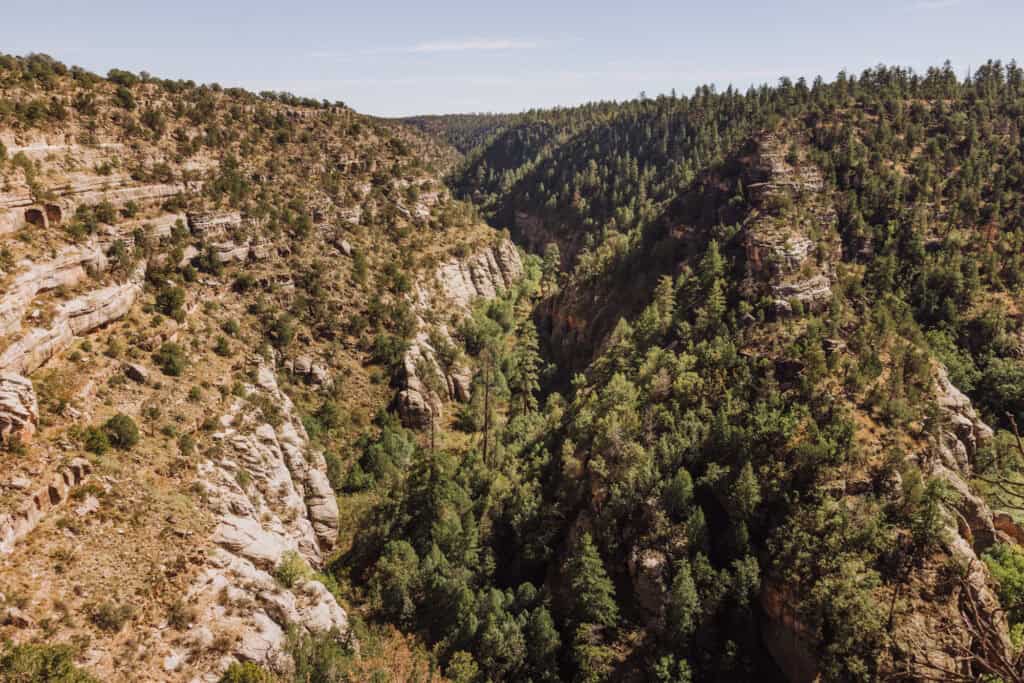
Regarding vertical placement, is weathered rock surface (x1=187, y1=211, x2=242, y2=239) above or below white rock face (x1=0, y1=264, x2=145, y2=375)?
above

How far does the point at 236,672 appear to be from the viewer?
38375 mm

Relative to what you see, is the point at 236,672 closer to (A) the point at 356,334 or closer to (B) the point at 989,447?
(A) the point at 356,334

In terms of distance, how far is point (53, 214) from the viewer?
6081cm

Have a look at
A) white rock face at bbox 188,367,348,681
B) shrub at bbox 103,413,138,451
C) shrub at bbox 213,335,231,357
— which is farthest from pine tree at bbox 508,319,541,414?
shrub at bbox 103,413,138,451

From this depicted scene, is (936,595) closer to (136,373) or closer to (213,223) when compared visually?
(136,373)

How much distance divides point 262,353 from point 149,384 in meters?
18.9

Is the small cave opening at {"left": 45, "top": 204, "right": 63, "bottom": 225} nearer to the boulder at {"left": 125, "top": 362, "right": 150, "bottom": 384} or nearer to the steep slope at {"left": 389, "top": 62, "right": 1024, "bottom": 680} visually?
the boulder at {"left": 125, "top": 362, "right": 150, "bottom": 384}

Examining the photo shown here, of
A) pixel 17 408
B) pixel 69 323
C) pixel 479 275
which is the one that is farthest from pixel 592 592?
pixel 479 275

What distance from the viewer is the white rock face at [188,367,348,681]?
4206 cm

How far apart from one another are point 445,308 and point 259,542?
213 ft

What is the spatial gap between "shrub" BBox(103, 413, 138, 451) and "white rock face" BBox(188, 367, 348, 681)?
20.7 ft

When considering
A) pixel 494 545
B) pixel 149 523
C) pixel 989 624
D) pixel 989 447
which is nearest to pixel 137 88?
pixel 149 523

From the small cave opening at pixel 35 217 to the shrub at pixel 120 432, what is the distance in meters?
26.4


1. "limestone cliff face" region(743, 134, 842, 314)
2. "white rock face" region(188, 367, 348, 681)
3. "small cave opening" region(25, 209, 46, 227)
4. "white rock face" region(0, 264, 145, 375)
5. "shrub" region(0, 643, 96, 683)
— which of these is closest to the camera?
"shrub" region(0, 643, 96, 683)
